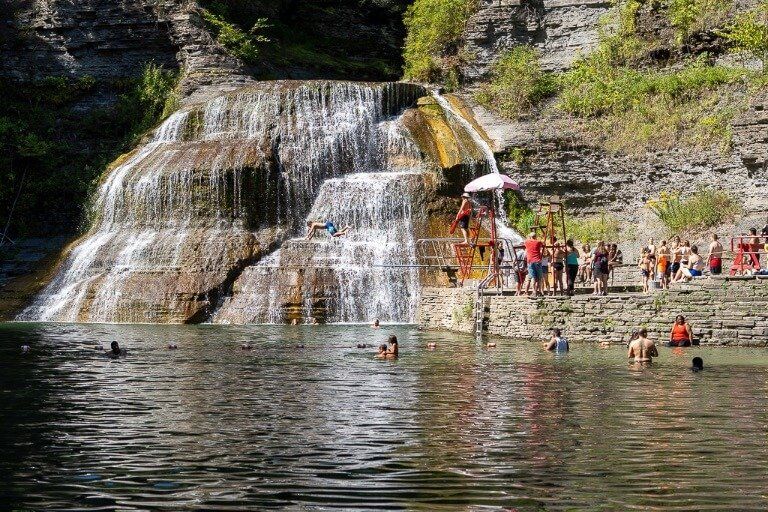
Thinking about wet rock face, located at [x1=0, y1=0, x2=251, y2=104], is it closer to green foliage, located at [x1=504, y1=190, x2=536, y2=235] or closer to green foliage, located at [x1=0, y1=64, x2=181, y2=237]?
green foliage, located at [x1=0, y1=64, x2=181, y2=237]

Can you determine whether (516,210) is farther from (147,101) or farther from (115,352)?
(115,352)

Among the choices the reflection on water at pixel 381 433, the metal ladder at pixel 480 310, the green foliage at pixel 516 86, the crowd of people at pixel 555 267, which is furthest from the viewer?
the green foliage at pixel 516 86

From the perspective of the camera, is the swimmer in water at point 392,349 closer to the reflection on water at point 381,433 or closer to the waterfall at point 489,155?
the reflection on water at point 381,433

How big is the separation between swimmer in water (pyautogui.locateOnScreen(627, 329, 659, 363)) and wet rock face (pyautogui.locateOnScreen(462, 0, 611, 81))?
26.2 metres

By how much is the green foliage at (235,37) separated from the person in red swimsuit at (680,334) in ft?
89.0

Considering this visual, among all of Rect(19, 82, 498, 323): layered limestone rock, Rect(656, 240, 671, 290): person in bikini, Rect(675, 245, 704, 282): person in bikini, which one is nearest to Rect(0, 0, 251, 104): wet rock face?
Rect(19, 82, 498, 323): layered limestone rock

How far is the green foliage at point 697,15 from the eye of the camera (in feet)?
131

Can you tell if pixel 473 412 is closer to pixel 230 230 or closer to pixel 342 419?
pixel 342 419

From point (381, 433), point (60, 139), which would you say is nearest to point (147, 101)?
point (60, 139)

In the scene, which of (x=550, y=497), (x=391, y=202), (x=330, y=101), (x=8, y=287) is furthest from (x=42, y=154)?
(x=550, y=497)

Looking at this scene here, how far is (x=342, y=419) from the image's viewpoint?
40.4ft

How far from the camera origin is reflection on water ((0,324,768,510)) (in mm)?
8508

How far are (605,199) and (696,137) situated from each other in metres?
3.70

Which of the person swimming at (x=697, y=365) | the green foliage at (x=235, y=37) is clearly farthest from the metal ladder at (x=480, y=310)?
the green foliage at (x=235, y=37)
